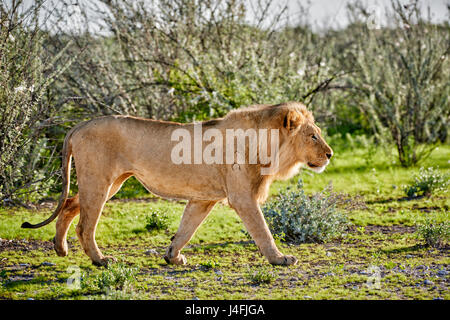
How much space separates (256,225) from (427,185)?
5.05m

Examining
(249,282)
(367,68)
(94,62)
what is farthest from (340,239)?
(367,68)

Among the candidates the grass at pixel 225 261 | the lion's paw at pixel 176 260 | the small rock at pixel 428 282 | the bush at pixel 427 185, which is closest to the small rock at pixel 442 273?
the grass at pixel 225 261

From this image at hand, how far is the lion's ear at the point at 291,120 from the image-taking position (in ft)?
18.0

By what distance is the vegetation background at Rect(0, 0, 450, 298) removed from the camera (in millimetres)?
6617

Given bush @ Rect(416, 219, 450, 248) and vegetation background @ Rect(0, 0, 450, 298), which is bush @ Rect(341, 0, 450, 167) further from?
bush @ Rect(416, 219, 450, 248)

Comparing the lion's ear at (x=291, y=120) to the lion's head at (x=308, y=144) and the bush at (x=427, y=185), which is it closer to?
the lion's head at (x=308, y=144)

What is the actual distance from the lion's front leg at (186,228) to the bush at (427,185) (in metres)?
4.85

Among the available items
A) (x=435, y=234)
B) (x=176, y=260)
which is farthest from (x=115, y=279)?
(x=435, y=234)

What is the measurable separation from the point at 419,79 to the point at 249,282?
8368 mm

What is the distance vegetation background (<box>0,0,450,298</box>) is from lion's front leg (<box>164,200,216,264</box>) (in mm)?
348

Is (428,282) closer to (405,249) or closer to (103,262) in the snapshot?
(405,249)

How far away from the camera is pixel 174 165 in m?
5.51
